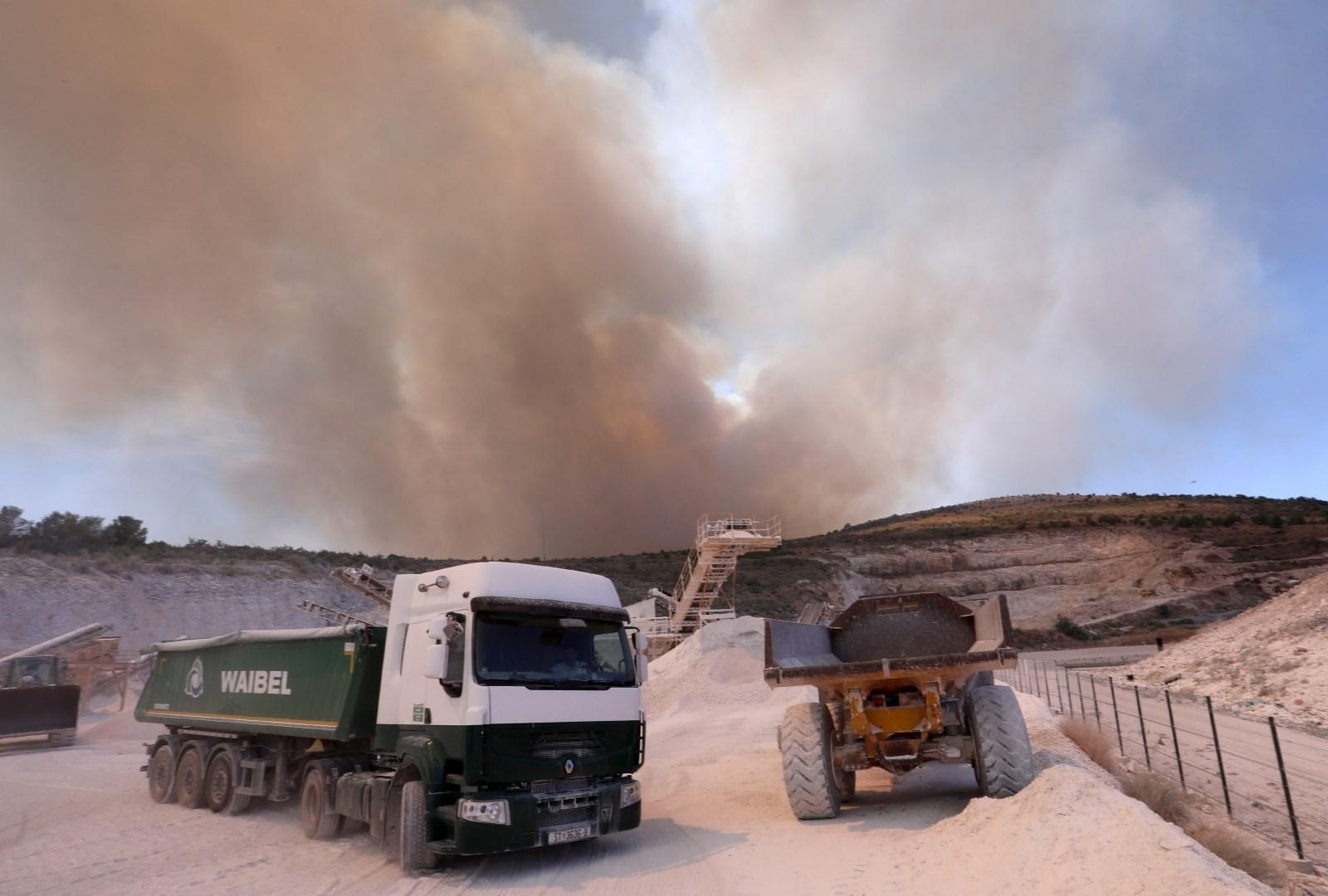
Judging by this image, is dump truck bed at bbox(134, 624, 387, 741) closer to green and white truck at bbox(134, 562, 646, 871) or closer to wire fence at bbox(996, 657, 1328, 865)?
green and white truck at bbox(134, 562, 646, 871)

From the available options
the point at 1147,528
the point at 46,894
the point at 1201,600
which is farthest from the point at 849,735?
the point at 1147,528

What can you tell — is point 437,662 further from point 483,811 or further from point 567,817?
point 567,817

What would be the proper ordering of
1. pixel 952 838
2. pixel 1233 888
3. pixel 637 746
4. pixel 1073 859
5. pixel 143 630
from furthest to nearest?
1. pixel 143 630
2. pixel 637 746
3. pixel 952 838
4. pixel 1073 859
5. pixel 1233 888

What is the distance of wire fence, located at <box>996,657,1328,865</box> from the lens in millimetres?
10289

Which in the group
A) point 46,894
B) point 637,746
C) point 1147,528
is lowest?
point 46,894

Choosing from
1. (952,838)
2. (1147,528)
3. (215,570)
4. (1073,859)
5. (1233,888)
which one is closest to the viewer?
(1233,888)

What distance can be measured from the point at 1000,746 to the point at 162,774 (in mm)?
14095

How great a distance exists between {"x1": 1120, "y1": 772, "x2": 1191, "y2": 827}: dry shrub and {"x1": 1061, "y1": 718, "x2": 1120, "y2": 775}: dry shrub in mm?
1961

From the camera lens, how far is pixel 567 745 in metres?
9.34

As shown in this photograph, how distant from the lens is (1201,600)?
2416 inches

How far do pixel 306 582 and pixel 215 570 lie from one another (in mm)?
5012

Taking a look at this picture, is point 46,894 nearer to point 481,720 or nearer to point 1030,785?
point 481,720

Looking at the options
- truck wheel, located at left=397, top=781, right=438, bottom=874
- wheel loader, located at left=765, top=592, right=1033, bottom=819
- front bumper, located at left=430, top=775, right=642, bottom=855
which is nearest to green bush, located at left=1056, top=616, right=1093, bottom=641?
wheel loader, located at left=765, top=592, right=1033, bottom=819

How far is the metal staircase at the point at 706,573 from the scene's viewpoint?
3538 centimetres
